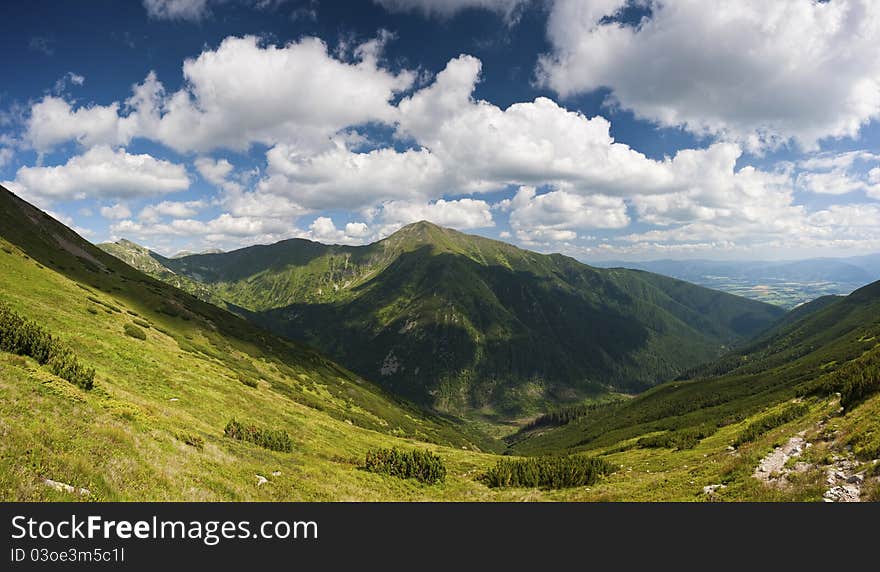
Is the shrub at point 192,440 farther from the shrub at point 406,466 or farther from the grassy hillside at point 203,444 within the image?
the shrub at point 406,466

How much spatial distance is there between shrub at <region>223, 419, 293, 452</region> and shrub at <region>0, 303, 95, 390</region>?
434 inches

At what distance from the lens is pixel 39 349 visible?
2314 cm

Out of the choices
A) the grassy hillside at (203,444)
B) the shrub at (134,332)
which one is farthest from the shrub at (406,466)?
the shrub at (134,332)

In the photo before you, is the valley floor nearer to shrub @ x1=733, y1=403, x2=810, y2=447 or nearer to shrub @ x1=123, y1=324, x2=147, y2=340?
shrub @ x1=733, y1=403, x2=810, y2=447

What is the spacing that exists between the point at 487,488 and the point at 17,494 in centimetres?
2928

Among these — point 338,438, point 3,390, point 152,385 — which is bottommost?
point 338,438

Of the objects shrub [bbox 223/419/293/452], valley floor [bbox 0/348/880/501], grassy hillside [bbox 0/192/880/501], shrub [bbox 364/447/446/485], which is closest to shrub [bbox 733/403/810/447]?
grassy hillside [bbox 0/192/880/501]

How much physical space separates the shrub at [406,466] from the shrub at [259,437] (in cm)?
741

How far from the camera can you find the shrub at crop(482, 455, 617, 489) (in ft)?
106
